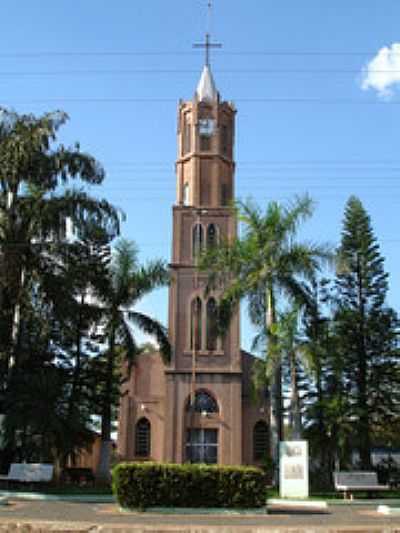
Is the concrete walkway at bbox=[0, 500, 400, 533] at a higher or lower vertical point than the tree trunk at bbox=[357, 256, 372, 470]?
lower

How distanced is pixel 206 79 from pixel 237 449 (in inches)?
850

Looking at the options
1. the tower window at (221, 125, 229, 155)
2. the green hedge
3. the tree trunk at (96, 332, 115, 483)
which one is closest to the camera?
the green hedge

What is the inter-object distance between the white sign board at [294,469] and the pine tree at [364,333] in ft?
29.8

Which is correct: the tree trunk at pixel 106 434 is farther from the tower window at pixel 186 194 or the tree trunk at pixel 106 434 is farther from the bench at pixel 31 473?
the tower window at pixel 186 194

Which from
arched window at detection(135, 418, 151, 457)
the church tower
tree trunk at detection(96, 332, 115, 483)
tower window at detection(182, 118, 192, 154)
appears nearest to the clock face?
the church tower

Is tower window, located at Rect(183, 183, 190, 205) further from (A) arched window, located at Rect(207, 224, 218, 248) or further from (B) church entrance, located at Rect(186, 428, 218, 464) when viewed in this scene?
(B) church entrance, located at Rect(186, 428, 218, 464)

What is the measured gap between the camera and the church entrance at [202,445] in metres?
30.4

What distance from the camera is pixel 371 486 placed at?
56.7ft

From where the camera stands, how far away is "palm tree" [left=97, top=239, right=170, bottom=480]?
24672 millimetres

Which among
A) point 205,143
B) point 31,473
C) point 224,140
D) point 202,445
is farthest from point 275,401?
point 224,140

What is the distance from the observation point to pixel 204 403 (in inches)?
1228

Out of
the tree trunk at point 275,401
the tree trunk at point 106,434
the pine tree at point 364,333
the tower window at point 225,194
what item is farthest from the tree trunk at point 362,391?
the tree trunk at point 106,434

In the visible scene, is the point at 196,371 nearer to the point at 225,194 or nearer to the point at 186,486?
the point at 225,194

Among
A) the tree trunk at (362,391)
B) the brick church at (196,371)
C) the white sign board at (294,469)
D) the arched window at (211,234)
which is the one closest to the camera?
the white sign board at (294,469)
